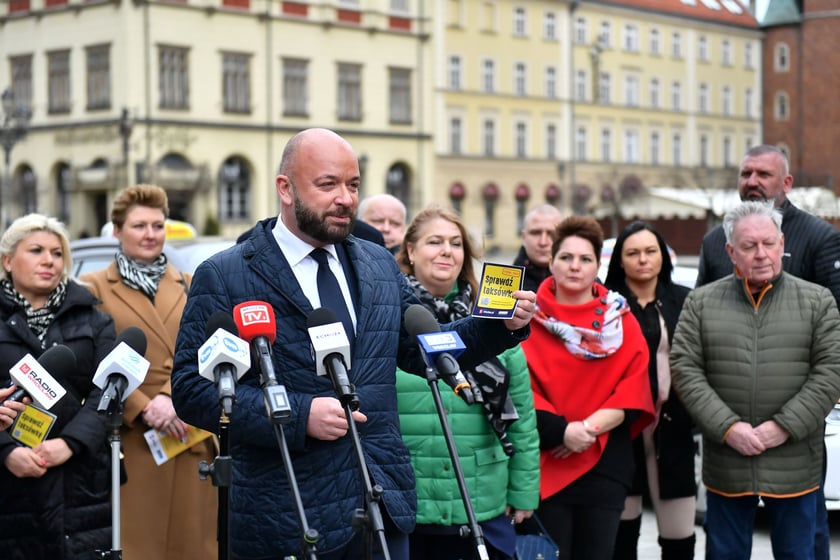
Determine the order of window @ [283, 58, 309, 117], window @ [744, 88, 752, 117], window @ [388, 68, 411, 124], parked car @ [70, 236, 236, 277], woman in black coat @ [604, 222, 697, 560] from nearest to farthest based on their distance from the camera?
woman in black coat @ [604, 222, 697, 560], parked car @ [70, 236, 236, 277], window @ [283, 58, 309, 117], window @ [388, 68, 411, 124], window @ [744, 88, 752, 117]

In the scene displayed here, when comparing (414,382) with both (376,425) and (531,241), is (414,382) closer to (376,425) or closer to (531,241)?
(376,425)

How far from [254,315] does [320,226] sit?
1.68ft

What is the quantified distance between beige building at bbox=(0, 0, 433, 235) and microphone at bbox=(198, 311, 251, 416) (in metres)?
42.9

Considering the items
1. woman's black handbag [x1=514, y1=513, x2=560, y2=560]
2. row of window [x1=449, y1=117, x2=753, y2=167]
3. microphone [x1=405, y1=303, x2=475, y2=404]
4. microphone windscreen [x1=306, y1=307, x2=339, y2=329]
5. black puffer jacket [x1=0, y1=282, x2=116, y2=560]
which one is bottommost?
woman's black handbag [x1=514, y1=513, x2=560, y2=560]

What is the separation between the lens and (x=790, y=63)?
7750cm

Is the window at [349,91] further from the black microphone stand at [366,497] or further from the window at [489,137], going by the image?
the black microphone stand at [366,497]

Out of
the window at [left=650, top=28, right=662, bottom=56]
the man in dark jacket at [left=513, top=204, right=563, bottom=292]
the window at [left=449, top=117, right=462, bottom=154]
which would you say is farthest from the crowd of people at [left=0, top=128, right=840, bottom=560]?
the window at [left=650, top=28, right=662, bottom=56]

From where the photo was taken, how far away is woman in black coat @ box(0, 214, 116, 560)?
6043 mm

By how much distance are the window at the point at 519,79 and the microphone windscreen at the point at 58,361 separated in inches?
2386

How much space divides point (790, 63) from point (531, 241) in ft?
240

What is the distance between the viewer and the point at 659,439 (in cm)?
730

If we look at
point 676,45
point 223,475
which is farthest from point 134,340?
point 676,45

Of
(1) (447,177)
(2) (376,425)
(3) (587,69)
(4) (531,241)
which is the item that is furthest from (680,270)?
(3) (587,69)

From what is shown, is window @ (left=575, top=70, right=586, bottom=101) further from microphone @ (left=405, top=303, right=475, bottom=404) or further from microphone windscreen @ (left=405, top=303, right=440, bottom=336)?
microphone @ (left=405, top=303, right=475, bottom=404)
